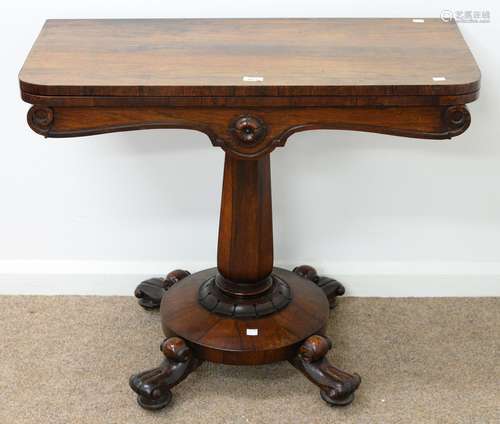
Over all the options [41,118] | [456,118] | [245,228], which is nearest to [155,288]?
[245,228]

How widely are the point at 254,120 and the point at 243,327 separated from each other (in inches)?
25.0

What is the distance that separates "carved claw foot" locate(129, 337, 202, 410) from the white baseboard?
0.46 m

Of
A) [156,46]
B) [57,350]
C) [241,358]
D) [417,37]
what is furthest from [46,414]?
[417,37]

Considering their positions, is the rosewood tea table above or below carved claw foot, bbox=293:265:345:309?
above

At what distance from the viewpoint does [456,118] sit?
1.83 m

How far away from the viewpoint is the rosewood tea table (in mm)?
1798

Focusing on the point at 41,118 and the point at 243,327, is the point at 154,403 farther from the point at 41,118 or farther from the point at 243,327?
the point at 41,118

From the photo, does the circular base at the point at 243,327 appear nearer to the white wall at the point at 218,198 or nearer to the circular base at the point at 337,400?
the circular base at the point at 337,400

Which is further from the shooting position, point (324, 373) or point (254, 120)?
point (324, 373)

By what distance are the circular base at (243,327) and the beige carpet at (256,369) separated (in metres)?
0.11

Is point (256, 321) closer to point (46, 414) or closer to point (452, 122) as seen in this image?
point (46, 414)

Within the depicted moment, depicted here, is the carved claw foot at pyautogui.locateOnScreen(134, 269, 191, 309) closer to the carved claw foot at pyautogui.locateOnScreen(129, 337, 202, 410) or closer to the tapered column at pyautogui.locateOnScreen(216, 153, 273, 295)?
the tapered column at pyautogui.locateOnScreen(216, 153, 273, 295)

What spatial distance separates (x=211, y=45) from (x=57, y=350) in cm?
94

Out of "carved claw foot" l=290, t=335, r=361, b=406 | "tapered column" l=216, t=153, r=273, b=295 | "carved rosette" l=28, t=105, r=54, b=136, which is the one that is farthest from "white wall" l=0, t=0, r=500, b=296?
"carved rosette" l=28, t=105, r=54, b=136
